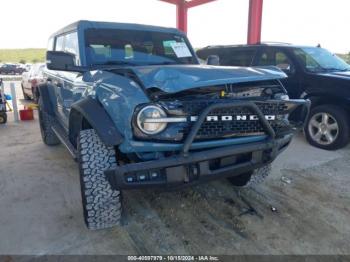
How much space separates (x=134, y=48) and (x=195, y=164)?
1890mm

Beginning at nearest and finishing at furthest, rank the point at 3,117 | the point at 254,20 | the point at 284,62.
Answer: the point at 284,62 → the point at 3,117 → the point at 254,20

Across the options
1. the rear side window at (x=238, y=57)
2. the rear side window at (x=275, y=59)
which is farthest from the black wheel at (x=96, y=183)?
the rear side window at (x=238, y=57)

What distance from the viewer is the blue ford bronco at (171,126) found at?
2.07 meters

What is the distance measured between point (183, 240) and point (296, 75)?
4.06 meters

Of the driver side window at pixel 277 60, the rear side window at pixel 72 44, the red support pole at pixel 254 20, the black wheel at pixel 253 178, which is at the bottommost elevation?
the black wheel at pixel 253 178

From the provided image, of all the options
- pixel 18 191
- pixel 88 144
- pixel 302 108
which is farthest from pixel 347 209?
pixel 18 191

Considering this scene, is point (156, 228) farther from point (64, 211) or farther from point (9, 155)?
point (9, 155)

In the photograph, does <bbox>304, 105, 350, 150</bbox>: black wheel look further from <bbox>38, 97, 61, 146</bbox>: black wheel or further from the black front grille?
<bbox>38, 97, 61, 146</bbox>: black wheel

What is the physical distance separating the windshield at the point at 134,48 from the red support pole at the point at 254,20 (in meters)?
5.26

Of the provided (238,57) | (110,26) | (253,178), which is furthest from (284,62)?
(110,26)

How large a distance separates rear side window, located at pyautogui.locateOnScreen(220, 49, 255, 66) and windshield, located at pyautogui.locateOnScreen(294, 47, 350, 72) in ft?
2.89

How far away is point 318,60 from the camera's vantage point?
5547mm

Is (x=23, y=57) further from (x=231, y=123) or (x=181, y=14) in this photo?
(x=231, y=123)

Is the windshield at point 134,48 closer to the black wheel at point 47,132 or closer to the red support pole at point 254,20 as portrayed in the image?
the black wheel at point 47,132
